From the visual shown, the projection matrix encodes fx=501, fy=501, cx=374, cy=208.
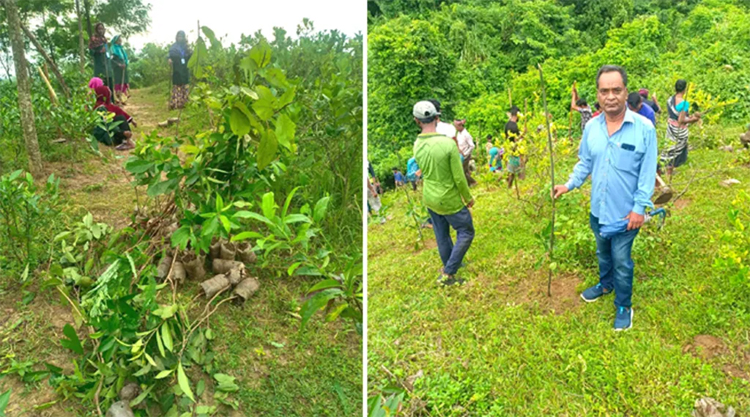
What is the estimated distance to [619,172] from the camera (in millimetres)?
2361

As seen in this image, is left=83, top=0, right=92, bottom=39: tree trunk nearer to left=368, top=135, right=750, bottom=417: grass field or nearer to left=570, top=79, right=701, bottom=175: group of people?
left=368, top=135, right=750, bottom=417: grass field

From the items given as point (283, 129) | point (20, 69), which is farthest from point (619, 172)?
point (20, 69)

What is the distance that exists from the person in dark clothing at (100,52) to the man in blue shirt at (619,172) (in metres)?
5.81

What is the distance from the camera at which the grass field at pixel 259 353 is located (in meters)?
2.08

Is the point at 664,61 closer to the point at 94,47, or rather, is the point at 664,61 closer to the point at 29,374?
the point at 94,47

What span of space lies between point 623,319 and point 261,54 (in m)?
2.12

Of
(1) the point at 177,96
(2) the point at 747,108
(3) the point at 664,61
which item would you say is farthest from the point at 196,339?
(3) the point at 664,61

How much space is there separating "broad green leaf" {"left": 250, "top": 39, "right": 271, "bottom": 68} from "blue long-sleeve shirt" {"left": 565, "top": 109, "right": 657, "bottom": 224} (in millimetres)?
1619

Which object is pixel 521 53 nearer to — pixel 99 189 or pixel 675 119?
pixel 675 119

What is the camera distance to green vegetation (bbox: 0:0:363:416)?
1775 mm

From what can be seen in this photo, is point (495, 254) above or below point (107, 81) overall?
below

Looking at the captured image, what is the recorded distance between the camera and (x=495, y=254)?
3467 mm

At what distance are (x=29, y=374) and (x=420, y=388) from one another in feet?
5.59

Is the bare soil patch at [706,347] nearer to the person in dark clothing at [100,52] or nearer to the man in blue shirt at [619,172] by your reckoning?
the man in blue shirt at [619,172]
